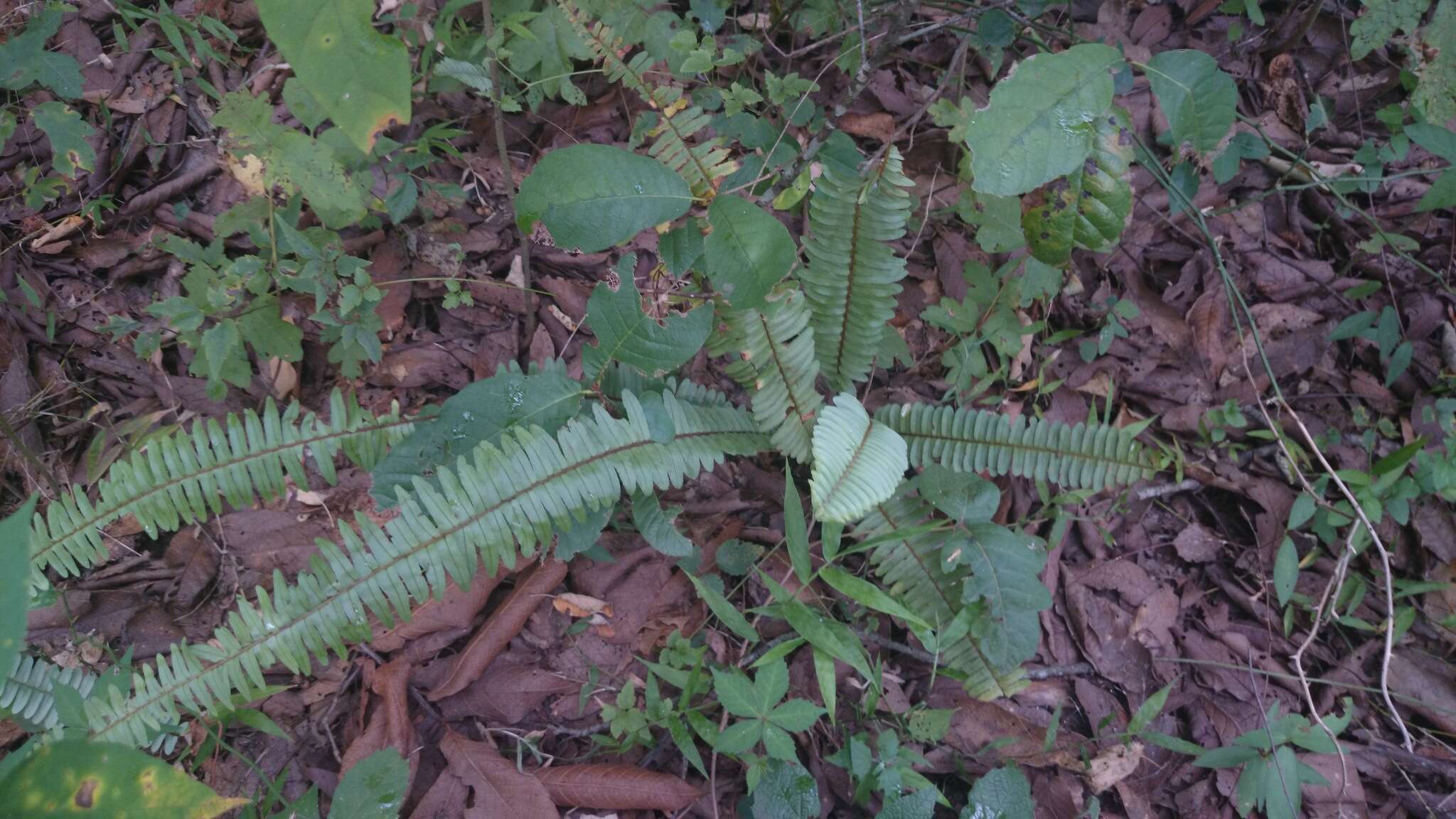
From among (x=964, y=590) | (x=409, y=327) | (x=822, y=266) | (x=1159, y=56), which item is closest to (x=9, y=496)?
(x=409, y=327)

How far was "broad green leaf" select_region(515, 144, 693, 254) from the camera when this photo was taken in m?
1.75

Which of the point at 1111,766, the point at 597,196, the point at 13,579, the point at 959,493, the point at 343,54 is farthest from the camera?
the point at 1111,766

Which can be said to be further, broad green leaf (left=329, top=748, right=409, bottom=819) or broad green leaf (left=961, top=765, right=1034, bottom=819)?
broad green leaf (left=961, top=765, right=1034, bottom=819)

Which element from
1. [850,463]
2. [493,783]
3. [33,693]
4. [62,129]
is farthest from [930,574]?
[62,129]

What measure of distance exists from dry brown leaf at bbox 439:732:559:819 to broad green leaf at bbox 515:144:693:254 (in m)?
1.48

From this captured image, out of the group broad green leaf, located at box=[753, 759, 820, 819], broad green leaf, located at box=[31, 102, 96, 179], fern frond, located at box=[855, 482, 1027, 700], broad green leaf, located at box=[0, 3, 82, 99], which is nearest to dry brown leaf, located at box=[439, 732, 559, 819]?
broad green leaf, located at box=[753, 759, 820, 819]

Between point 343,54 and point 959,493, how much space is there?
1873mm

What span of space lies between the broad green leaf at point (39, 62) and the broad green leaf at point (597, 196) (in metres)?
1.82

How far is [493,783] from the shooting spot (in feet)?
7.21

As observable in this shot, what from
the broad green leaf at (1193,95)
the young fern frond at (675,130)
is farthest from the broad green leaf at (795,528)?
the broad green leaf at (1193,95)

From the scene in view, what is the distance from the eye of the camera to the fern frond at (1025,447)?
7.23 feet

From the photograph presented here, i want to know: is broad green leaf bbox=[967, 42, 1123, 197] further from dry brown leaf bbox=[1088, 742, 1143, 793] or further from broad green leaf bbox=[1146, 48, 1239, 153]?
dry brown leaf bbox=[1088, 742, 1143, 793]

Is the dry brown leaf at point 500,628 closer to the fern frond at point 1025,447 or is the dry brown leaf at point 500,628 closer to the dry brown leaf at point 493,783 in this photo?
the dry brown leaf at point 493,783

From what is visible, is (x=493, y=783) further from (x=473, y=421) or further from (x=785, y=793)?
(x=473, y=421)
